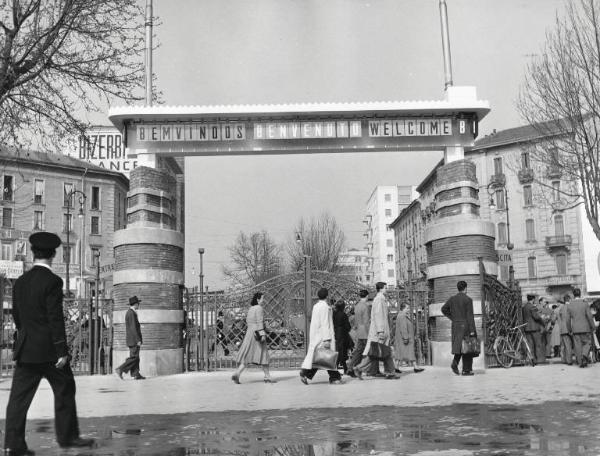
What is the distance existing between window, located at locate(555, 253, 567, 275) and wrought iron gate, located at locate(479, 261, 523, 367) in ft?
150

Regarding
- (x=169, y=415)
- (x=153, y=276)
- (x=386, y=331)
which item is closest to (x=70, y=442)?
(x=169, y=415)

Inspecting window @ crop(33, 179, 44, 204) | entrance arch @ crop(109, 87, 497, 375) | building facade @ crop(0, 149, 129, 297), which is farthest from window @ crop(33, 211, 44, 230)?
entrance arch @ crop(109, 87, 497, 375)

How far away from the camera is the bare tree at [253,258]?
169 feet

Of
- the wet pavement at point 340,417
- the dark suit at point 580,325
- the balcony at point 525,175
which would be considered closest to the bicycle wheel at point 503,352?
the dark suit at point 580,325

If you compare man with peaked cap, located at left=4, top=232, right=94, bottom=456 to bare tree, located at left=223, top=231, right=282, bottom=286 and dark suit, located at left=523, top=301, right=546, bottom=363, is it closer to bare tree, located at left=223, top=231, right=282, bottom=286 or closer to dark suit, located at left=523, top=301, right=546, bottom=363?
dark suit, located at left=523, top=301, right=546, bottom=363

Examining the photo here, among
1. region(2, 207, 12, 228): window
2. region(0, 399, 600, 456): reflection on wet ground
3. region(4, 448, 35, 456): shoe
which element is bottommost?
region(0, 399, 600, 456): reflection on wet ground

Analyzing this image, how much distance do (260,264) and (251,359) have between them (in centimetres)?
3912

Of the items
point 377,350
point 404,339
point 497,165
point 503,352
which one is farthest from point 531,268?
point 377,350

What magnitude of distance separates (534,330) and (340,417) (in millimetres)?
10672

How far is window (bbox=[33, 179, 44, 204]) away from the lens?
63562mm

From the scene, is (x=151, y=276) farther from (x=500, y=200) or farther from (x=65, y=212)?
(x=500, y=200)

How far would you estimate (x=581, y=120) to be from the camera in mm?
19781

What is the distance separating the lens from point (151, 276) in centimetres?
1598

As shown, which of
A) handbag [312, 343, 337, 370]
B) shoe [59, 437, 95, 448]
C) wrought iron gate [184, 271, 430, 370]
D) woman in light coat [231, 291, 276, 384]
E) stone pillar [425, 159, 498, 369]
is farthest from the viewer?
wrought iron gate [184, 271, 430, 370]
